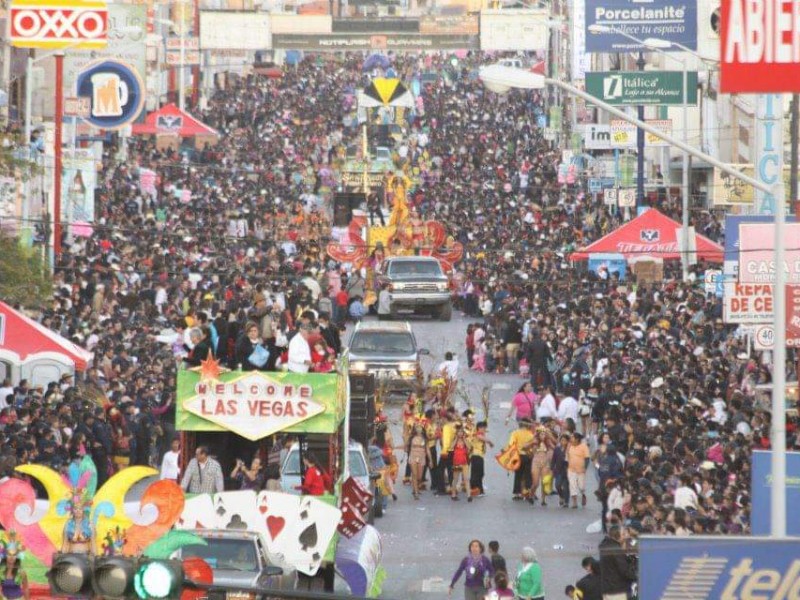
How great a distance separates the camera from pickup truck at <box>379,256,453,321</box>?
4853cm

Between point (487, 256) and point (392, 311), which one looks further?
point (487, 256)

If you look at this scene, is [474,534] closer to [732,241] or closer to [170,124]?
[732,241]

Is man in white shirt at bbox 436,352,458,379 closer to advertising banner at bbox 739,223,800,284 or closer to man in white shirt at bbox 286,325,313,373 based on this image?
advertising banner at bbox 739,223,800,284

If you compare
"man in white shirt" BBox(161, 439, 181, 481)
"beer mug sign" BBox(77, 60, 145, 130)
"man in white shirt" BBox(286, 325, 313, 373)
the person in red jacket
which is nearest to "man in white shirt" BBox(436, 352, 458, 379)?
"man in white shirt" BBox(161, 439, 181, 481)

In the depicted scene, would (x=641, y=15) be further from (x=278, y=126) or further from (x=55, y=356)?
(x=278, y=126)

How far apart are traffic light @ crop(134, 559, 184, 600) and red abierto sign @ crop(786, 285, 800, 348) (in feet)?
49.9

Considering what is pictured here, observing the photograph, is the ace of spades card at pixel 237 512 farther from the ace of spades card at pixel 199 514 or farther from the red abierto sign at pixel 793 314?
the red abierto sign at pixel 793 314

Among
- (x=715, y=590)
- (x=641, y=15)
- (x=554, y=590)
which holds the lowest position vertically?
(x=554, y=590)

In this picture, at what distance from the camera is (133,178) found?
2484 inches

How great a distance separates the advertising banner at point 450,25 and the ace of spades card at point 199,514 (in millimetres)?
89747

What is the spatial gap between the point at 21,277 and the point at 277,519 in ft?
40.2

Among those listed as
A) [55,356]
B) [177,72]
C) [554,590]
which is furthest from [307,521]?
[177,72]

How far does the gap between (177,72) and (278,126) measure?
1714 centimetres

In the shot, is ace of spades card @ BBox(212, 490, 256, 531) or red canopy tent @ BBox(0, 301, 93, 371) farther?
red canopy tent @ BBox(0, 301, 93, 371)
